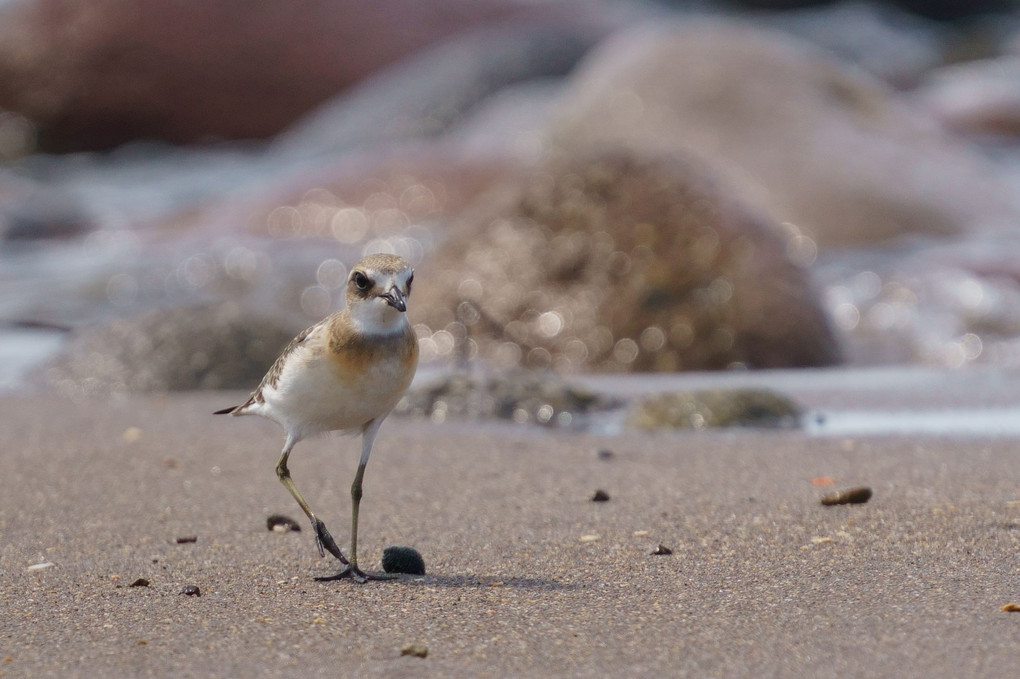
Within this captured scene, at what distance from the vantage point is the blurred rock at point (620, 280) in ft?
22.5

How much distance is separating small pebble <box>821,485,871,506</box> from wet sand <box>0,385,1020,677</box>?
0.04 meters

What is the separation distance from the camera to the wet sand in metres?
2.26

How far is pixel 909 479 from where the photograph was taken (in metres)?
3.83

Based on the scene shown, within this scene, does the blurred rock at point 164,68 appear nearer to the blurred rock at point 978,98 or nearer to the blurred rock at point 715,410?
the blurred rock at point 978,98

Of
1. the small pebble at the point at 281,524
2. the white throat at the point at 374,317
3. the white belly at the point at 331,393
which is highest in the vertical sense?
the white throat at the point at 374,317

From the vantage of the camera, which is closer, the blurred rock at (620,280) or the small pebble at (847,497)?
the small pebble at (847,497)

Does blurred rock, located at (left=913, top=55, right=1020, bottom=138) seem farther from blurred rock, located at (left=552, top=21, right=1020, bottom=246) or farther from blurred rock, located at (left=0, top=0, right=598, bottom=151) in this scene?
blurred rock, located at (left=0, top=0, right=598, bottom=151)

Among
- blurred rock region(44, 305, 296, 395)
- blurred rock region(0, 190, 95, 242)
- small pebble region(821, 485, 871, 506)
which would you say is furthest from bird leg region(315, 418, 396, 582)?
blurred rock region(0, 190, 95, 242)

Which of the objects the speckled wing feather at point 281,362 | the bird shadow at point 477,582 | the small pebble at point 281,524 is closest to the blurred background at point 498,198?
the small pebble at point 281,524

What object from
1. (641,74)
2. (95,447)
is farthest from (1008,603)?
Answer: (641,74)

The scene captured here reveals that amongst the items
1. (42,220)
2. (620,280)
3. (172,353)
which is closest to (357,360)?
(172,353)

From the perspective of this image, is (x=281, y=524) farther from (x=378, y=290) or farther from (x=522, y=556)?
(x=378, y=290)

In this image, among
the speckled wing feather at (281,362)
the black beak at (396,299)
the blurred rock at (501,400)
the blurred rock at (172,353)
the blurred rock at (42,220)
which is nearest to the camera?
the black beak at (396,299)

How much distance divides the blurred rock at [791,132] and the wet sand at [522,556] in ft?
19.3
